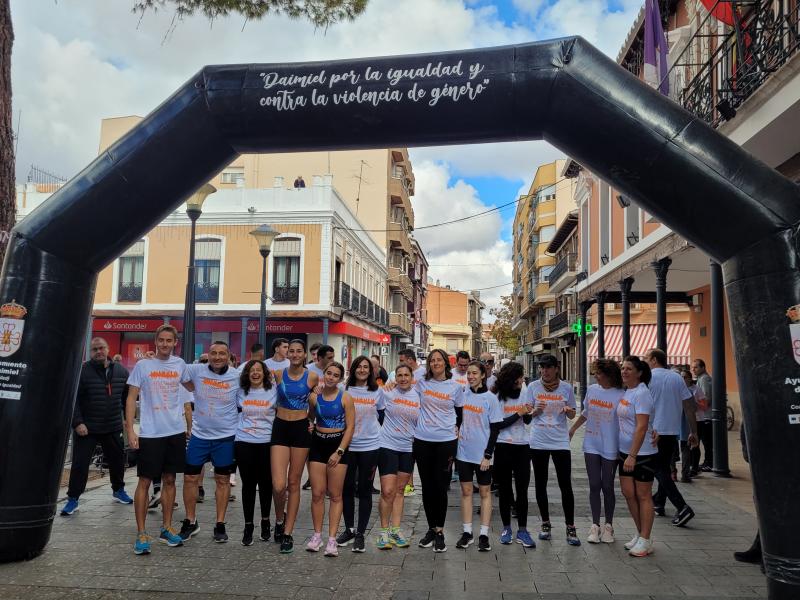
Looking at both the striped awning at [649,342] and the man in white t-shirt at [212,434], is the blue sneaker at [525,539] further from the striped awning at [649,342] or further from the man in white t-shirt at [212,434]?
the striped awning at [649,342]

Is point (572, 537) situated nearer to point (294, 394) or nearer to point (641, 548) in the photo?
point (641, 548)

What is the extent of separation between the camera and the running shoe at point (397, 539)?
21.0 ft

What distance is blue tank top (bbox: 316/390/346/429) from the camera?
6277mm

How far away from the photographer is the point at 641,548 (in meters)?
6.15

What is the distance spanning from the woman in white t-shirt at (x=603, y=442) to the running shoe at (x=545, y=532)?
0.36m

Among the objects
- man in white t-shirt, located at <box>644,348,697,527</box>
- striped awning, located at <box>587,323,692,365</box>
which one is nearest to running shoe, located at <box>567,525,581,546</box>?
man in white t-shirt, located at <box>644,348,697,527</box>

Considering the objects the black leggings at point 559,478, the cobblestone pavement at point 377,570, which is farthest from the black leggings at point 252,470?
the black leggings at point 559,478

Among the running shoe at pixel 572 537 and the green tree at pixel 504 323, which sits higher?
the green tree at pixel 504 323

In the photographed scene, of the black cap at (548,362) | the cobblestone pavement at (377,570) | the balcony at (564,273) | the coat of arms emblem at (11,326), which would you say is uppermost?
the balcony at (564,273)

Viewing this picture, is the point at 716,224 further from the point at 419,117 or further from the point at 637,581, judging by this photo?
the point at 637,581

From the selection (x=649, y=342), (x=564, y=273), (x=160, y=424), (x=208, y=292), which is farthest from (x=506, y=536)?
(x=564, y=273)

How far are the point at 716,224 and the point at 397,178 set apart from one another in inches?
1495

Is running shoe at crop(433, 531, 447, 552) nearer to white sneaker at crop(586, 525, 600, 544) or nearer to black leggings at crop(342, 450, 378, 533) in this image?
black leggings at crop(342, 450, 378, 533)

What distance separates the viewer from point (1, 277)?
597 cm
